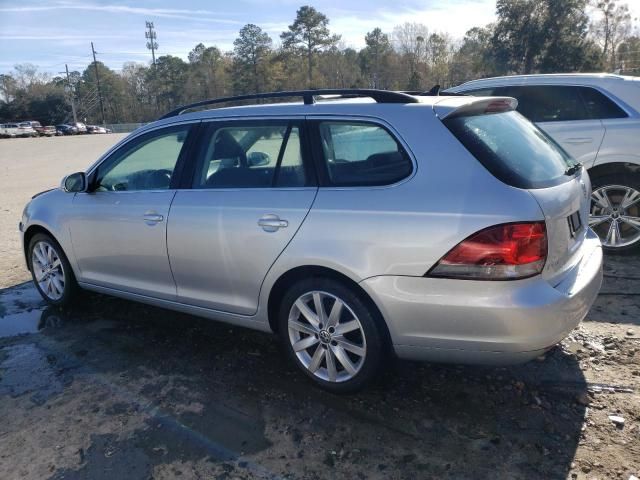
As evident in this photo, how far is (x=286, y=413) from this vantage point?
3064 millimetres

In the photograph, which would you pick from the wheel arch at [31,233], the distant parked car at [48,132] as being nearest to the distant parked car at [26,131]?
the distant parked car at [48,132]

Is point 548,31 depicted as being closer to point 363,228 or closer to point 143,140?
point 143,140

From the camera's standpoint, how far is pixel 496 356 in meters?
2.71

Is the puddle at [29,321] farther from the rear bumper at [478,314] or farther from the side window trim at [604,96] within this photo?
the side window trim at [604,96]

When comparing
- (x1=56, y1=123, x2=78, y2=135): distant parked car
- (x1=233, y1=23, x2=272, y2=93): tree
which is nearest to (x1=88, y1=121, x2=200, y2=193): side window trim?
(x1=56, y1=123, x2=78, y2=135): distant parked car

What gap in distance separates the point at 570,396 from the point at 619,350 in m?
0.80

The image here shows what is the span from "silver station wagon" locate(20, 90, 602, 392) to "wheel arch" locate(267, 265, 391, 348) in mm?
11

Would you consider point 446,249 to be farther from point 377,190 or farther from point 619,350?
point 619,350

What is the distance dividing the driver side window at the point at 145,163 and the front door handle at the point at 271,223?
1.01 metres

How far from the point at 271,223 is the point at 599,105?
4244 millimetres

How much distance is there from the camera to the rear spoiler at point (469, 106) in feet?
9.61

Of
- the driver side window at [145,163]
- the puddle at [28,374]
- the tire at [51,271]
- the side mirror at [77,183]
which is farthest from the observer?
the tire at [51,271]

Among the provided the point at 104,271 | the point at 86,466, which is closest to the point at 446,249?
the point at 86,466

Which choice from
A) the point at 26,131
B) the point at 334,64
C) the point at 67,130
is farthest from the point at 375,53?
the point at 26,131
